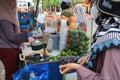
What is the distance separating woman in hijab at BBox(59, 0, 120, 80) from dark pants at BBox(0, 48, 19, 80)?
1577 mm

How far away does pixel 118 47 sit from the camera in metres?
1.18

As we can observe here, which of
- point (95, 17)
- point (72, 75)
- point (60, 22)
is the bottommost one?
point (72, 75)

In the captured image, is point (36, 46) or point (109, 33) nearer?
point (109, 33)

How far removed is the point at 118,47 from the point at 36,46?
55.4 inches

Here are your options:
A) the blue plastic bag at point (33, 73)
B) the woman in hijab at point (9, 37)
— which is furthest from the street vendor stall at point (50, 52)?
the woman in hijab at point (9, 37)

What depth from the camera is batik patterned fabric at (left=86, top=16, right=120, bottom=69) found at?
1.18 meters

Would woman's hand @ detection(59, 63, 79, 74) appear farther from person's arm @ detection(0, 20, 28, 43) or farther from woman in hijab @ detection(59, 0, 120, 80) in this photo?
person's arm @ detection(0, 20, 28, 43)

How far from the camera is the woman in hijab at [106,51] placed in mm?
1167

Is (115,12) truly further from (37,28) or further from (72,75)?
(37,28)

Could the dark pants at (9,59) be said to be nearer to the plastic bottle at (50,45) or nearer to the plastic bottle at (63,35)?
the plastic bottle at (50,45)

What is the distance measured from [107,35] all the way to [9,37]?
5.38 ft

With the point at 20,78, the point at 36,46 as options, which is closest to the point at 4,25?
the point at 36,46

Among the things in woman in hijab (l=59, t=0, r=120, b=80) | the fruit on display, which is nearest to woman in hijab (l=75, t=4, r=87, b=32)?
the fruit on display

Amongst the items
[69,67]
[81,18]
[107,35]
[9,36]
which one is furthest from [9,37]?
[107,35]
